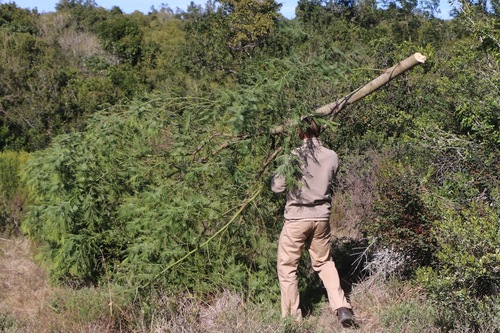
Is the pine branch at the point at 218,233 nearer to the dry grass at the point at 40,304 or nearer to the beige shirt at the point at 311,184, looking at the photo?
the beige shirt at the point at 311,184

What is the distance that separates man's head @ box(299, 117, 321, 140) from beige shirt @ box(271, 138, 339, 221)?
0.04 metres

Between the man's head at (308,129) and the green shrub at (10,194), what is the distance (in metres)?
5.35

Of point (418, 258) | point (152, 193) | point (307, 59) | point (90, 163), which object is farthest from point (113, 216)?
point (418, 258)

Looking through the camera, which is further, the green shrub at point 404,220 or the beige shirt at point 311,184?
the green shrub at point 404,220

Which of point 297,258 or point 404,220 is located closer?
point 297,258

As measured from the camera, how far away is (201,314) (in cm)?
500

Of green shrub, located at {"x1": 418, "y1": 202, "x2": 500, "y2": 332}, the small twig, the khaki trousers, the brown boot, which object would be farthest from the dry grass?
green shrub, located at {"x1": 418, "y1": 202, "x2": 500, "y2": 332}

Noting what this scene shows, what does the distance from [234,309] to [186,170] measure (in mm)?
1195

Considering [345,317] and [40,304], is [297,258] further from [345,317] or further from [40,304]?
[40,304]

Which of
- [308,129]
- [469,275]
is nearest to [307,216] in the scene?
[308,129]

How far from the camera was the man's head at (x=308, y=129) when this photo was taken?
16.1 feet

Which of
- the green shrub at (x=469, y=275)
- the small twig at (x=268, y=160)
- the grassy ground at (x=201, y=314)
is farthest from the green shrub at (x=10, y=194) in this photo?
the green shrub at (x=469, y=275)

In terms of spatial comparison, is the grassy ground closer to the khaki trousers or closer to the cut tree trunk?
the khaki trousers

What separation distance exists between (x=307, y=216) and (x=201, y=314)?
45.5 inches
